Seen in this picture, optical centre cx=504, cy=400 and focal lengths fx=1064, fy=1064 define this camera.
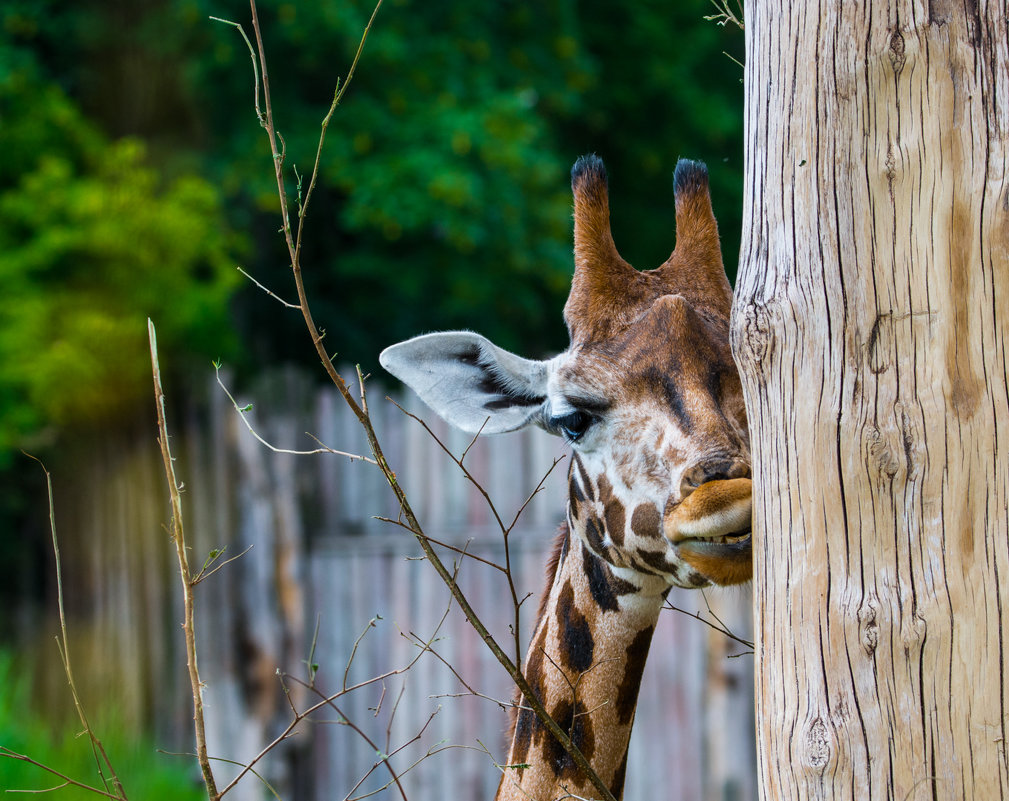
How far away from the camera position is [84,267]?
7.14 m

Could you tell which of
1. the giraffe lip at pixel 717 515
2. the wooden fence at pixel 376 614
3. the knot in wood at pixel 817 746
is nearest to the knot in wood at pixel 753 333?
the giraffe lip at pixel 717 515

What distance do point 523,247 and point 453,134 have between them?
122 centimetres

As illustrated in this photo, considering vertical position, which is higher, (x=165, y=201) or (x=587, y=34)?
(x=587, y=34)

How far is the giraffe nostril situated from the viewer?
215 centimetres

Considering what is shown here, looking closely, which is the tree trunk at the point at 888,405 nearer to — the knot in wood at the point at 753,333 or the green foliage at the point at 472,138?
the knot in wood at the point at 753,333

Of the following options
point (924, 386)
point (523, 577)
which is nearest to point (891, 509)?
point (924, 386)

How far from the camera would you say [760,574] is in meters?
1.82

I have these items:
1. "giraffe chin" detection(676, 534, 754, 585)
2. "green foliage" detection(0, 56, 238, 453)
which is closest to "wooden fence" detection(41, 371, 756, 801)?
"green foliage" detection(0, 56, 238, 453)

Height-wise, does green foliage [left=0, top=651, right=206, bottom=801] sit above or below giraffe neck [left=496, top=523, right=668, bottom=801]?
below

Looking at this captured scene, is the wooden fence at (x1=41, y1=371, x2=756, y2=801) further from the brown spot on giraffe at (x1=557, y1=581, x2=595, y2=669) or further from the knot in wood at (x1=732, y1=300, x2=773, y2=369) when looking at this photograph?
the knot in wood at (x1=732, y1=300, x2=773, y2=369)

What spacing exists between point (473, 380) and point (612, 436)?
18.4 inches

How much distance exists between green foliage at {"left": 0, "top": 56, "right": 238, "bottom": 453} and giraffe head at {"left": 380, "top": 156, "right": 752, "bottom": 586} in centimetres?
465

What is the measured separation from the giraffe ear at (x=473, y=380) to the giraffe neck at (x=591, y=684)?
0.38m

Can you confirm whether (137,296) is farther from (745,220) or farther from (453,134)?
(745,220)
